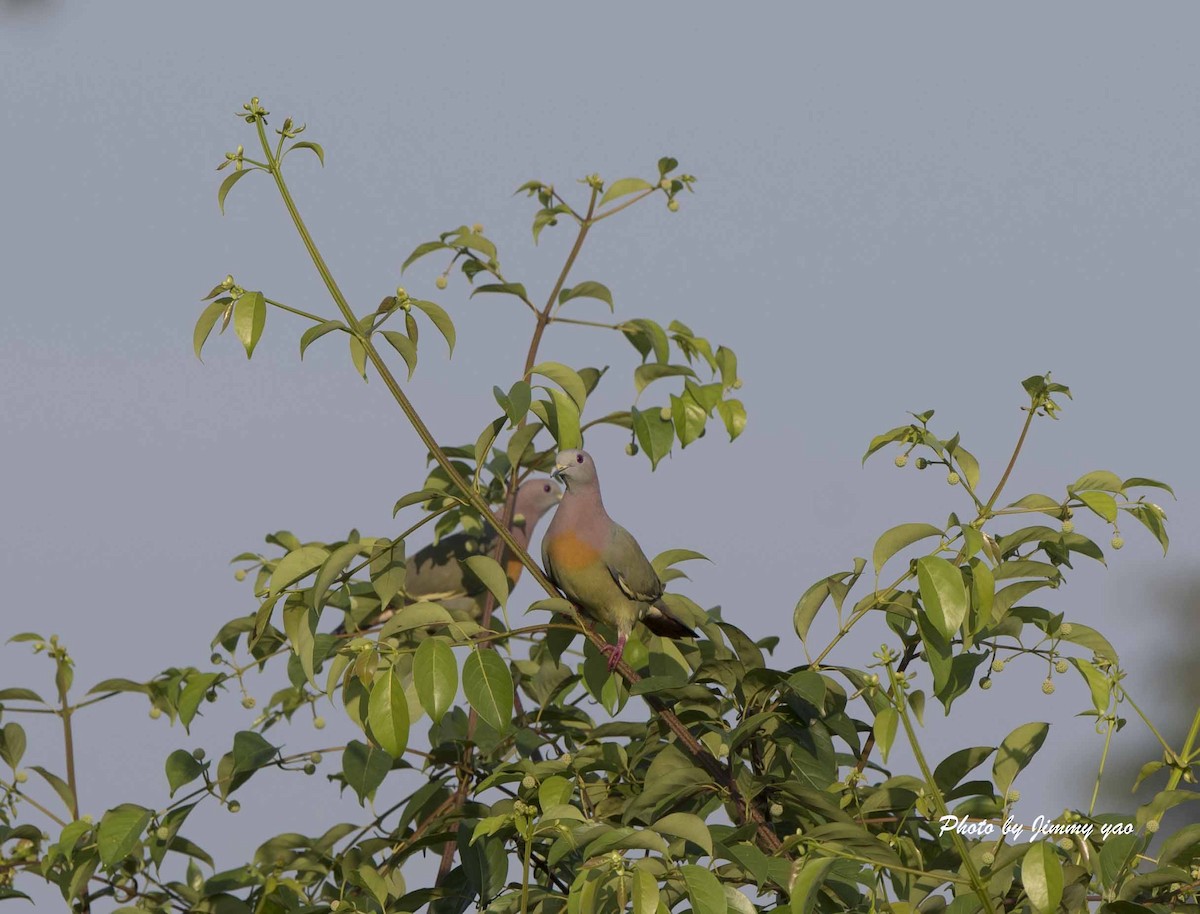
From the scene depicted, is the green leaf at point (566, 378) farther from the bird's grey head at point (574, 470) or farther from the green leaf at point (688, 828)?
the green leaf at point (688, 828)

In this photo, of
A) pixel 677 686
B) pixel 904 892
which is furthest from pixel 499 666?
pixel 904 892

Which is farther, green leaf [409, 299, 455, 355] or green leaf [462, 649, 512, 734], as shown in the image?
green leaf [409, 299, 455, 355]

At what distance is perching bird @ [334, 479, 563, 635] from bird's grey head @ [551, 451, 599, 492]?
1.84ft

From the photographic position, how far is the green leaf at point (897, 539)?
92.9 inches

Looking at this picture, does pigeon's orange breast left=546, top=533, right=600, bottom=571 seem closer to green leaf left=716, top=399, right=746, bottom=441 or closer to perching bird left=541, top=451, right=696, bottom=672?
perching bird left=541, top=451, right=696, bottom=672

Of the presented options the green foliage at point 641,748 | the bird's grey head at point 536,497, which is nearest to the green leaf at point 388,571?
the green foliage at point 641,748

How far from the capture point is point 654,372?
3527 millimetres

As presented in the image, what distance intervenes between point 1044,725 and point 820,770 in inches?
17.1

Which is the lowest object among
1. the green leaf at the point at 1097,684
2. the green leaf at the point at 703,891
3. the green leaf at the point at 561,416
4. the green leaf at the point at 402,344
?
the green leaf at the point at 703,891

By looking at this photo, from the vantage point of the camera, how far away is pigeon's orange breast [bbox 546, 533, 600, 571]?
3455 mm

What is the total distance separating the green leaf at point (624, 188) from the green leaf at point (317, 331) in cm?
152

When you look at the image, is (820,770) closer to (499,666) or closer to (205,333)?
(499,666)

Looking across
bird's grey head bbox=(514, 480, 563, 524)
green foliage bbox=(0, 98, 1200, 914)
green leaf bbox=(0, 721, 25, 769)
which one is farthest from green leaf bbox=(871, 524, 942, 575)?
bird's grey head bbox=(514, 480, 563, 524)

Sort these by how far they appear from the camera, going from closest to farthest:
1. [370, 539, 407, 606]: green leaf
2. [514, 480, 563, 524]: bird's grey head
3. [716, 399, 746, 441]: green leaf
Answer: [370, 539, 407, 606]: green leaf < [716, 399, 746, 441]: green leaf < [514, 480, 563, 524]: bird's grey head
